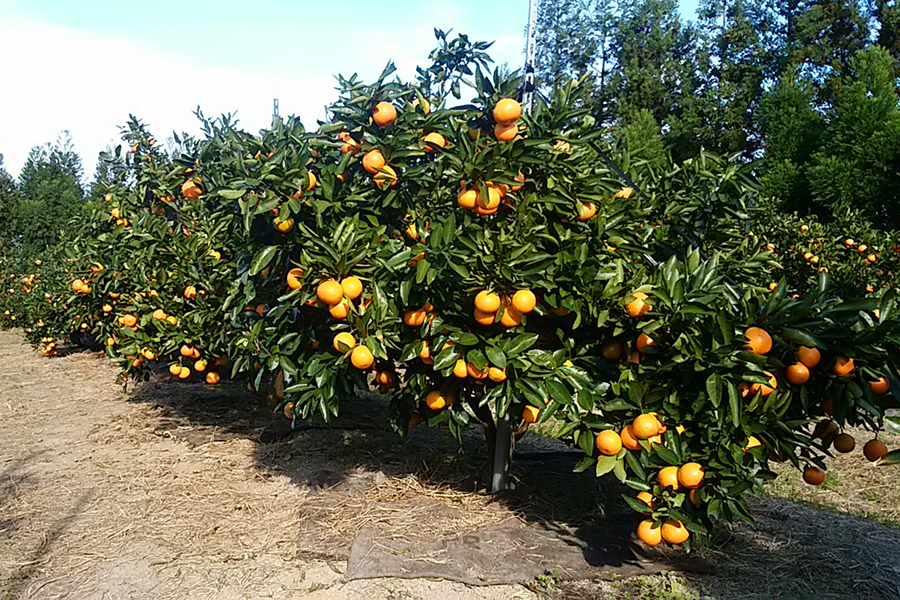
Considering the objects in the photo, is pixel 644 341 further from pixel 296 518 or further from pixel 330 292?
pixel 296 518

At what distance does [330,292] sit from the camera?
246 cm

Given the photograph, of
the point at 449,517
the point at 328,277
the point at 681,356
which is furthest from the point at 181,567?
the point at 681,356

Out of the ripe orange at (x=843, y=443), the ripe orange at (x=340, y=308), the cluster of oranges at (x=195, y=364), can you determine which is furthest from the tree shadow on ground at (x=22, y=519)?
the ripe orange at (x=843, y=443)

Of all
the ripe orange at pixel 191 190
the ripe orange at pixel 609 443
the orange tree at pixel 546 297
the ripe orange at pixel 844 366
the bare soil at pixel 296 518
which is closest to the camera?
the ripe orange at pixel 844 366

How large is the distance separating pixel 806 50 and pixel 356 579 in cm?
2068

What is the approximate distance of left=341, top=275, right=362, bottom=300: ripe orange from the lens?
8.25ft

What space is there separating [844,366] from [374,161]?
170 cm

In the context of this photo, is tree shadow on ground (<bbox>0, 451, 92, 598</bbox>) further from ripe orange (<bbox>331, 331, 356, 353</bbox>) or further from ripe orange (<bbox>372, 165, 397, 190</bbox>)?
ripe orange (<bbox>372, 165, 397, 190</bbox>)

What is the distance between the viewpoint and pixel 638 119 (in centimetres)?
1750

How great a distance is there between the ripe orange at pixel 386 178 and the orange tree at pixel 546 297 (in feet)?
0.04

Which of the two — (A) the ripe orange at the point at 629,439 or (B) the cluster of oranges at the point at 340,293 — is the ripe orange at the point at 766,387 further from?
(B) the cluster of oranges at the point at 340,293

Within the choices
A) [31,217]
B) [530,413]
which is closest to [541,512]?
[530,413]

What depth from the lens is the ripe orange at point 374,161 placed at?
9.07 ft

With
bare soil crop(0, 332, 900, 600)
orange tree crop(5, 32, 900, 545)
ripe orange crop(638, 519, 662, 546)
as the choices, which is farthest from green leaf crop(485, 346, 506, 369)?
bare soil crop(0, 332, 900, 600)
